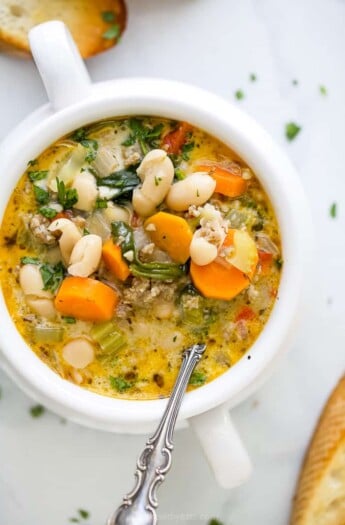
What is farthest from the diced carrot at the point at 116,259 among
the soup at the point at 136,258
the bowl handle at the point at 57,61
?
the bowl handle at the point at 57,61

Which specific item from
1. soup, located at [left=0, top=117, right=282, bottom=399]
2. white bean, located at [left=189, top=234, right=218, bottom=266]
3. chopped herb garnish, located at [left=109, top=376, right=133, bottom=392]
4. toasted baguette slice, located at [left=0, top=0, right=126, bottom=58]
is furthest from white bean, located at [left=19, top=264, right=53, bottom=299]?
toasted baguette slice, located at [left=0, top=0, right=126, bottom=58]

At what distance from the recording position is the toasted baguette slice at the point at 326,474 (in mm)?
2217

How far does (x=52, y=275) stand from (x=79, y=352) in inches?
7.4

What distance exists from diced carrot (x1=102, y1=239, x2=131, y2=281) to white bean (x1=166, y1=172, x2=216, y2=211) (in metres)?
0.16

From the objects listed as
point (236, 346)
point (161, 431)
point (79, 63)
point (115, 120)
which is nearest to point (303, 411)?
point (236, 346)

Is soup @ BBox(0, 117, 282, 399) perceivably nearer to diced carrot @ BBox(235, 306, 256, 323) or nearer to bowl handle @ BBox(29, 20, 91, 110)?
diced carrot @ BBox(235, 306, 256, 323)

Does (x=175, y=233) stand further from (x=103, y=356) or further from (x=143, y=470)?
(x=143, y=470)

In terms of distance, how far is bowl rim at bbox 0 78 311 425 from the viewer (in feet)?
6.19

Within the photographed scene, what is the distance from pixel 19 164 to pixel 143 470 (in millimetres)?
740

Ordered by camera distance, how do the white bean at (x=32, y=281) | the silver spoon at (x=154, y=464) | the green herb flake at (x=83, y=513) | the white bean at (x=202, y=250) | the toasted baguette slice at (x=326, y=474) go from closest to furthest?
the silver spoon at (x=154, y=464) < the white bean at (x=202, y=250) < the white bean at (x=32, y=281) < the toasted baguette slice at (x=326, y=474) < the green herb flake at (x=83, y=513)

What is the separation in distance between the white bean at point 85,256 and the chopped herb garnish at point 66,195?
0.11 m

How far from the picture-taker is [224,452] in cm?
184

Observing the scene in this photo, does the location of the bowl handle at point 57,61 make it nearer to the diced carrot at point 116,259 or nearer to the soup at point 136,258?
the soup at point 136,258

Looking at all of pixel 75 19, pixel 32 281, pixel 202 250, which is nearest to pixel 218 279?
pixel 202 250
